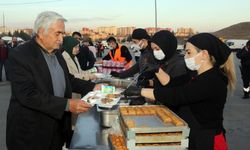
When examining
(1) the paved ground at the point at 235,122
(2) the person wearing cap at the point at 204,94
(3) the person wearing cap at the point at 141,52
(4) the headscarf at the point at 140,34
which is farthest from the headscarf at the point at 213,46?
(4) the headscarf at the point at 140,34

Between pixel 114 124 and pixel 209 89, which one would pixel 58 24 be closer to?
pixel 114 124

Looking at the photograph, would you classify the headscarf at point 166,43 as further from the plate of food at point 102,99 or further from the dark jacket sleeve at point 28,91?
the dark jacket sleeve at point 28,91

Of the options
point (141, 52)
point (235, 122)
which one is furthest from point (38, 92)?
point (235, 122)

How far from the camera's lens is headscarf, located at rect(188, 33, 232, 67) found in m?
2.63

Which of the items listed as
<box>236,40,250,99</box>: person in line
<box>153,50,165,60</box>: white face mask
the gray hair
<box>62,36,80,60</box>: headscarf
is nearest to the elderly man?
the gray hair

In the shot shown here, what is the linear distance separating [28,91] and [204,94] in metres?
1.26

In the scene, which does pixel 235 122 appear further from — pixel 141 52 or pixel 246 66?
pixel 246 66

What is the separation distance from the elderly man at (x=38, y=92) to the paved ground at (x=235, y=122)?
6.22 feet

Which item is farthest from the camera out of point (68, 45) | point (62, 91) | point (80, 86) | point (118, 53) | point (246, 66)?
point (246, 66)

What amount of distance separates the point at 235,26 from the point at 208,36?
10897 centimetres

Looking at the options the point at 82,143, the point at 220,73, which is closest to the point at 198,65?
the point at 220,73

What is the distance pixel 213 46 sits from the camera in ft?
8.63

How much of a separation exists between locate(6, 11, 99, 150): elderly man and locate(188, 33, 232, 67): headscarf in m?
0.97

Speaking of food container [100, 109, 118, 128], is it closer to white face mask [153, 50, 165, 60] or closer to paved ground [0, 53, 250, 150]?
white face mask [153, 50, 165, 60]
